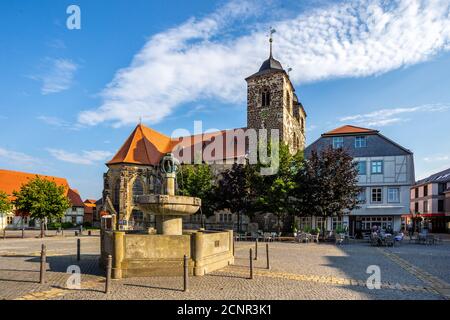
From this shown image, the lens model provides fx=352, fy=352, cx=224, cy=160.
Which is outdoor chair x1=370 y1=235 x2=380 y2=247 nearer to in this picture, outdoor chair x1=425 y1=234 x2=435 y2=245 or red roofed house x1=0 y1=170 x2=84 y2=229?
outdoor chair x1=425 y1=234 x2=435 y2=245

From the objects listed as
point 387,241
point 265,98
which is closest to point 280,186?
point 387,241

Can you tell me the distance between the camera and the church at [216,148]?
4300cm

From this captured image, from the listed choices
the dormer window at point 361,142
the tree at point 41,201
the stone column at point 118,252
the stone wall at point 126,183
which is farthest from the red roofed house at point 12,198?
the stone column at point 118,252

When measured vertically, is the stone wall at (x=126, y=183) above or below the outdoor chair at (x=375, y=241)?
above

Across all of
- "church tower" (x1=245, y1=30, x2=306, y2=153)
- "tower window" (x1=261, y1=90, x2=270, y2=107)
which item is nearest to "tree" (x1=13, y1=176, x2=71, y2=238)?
"church tower" (x1=245, y1=30, x2=306, y2=153)

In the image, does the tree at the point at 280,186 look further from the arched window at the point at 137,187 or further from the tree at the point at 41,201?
the arched window at the point at 137,187

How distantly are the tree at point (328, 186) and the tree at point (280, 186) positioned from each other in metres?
1.00

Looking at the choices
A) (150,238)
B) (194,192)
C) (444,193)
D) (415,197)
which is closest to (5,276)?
(150,238)

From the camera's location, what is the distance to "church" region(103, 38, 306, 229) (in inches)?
1693

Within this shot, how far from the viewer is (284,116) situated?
42406mm

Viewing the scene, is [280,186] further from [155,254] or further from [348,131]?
[155,254]

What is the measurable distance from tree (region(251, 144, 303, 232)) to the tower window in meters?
13.1

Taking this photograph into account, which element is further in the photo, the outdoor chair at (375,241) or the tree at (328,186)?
the tree at (328,186)
